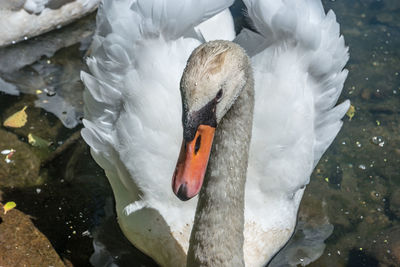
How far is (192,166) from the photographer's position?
7.84 ft

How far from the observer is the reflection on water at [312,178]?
4016mm

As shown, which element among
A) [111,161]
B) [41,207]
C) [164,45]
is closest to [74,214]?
[41,207]

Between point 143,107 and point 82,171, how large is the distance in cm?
109

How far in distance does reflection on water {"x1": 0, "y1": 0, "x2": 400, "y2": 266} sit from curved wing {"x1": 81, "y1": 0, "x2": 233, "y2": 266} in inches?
17.8

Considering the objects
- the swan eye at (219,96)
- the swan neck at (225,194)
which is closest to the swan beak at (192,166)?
the swan eye at (219,96)

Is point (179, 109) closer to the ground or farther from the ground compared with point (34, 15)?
farther from the ground

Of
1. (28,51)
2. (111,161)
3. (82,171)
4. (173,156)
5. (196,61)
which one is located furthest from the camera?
(28,51)

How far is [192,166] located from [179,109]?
3.89 feet

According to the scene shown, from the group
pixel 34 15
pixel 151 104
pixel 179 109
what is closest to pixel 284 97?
pixel 179 109

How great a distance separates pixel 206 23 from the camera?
4223 millimetres

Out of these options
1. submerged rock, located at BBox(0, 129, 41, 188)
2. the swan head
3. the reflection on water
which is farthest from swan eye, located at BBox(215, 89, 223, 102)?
submerged rock, located at BBox(0, 129, 41, 188)

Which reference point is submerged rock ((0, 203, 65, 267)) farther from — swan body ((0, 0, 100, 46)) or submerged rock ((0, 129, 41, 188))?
swan body ((0, 0, 100, 46))

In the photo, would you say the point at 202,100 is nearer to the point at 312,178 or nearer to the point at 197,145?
the point at 197,145

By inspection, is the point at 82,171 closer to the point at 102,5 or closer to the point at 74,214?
the point at 74,214
